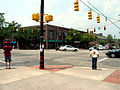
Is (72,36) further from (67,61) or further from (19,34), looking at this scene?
(67,61)

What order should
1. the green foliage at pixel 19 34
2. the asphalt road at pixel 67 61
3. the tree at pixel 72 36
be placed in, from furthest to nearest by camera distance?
the tree at pixel 72 36, the green foliage at pixel 19 34, the asphalt road at pixel 67 61

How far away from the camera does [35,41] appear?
45.0 metres

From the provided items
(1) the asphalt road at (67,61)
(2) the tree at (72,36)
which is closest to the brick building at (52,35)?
(2) the tree at (72,36)

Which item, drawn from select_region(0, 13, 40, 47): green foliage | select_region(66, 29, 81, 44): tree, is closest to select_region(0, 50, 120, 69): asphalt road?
select_region(0, 13, 40, 47): green foliage

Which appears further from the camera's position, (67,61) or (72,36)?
(72,36)

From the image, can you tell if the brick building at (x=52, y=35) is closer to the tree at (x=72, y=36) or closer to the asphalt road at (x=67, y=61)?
the tree at (x=72, y=36)

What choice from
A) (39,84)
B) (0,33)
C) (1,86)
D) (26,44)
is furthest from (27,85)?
(0,33)

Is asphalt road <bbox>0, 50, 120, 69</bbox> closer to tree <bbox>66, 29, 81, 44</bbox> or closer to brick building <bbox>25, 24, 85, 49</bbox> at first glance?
brick building <bbox>25, 24, 85, 49</bbox>

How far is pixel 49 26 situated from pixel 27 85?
139 ft

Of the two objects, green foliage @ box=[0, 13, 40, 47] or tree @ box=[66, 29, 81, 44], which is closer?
green foliage @ box=[0, 13, 40, 47]

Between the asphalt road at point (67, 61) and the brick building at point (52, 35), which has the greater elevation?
the brick building at point (52, 35)

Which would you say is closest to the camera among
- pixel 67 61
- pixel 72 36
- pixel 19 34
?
pixel 67 61

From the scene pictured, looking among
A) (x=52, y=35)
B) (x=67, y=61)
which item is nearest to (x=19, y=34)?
(x=52, y=35)

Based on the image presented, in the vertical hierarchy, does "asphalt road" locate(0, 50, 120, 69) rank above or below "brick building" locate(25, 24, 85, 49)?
below
